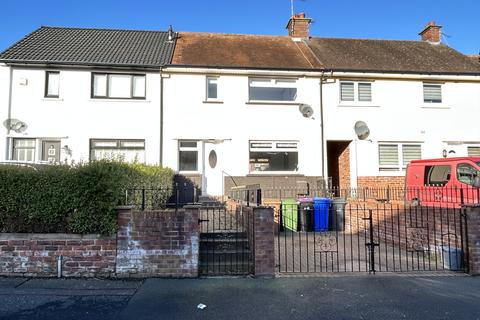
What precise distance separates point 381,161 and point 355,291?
10651 millimetres

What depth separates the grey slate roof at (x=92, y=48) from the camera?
46.4 feet

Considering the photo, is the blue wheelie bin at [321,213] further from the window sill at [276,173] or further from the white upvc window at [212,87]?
the white upvc window at [212,87]

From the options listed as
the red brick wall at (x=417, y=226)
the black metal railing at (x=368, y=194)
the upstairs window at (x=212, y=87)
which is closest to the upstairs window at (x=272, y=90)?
the upstairs window at (x=212, y=87)

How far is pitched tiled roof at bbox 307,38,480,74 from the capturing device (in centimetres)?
1603

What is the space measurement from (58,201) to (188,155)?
27.4 feet

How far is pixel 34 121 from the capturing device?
13.8 m

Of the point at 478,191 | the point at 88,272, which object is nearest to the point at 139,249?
the point at 88,272

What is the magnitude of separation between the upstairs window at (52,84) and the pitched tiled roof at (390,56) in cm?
1081

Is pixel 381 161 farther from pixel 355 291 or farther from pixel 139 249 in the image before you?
pixel 139 249

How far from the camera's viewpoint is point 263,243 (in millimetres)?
6512

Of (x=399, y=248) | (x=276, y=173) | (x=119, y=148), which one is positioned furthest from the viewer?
(x=276, y=173)

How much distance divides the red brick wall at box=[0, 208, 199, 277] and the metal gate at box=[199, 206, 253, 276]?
464 mm

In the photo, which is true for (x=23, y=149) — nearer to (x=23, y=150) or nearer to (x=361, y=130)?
(x=23, y=150)

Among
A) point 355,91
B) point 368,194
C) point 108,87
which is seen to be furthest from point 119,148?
point 355,91
